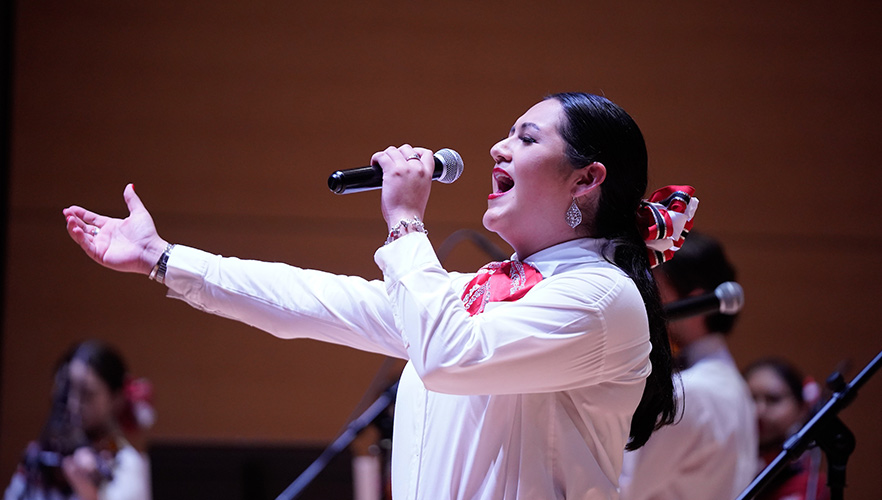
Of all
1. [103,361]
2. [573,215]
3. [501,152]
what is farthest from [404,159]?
[103,361]

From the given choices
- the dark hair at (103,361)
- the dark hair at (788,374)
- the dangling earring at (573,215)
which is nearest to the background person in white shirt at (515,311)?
the dangling earring at (573,215)

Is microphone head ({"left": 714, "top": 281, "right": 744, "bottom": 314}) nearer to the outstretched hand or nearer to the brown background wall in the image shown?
the outstretched hand

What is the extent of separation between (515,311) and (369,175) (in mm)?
301

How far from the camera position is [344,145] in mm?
4176

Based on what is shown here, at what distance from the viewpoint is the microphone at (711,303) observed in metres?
1.75

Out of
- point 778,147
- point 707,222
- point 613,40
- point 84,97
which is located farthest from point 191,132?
point 778,147

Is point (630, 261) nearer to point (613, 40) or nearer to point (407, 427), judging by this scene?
point (407, 427)

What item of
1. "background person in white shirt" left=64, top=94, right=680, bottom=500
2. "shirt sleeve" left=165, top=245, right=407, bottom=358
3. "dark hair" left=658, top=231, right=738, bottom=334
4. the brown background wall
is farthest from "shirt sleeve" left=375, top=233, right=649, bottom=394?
the brown background wall

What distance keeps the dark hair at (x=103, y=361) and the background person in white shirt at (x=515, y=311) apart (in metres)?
2.30

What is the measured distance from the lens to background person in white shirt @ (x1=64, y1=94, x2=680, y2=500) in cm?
119

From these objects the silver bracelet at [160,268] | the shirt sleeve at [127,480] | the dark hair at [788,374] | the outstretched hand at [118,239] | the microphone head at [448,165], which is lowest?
the shirt sleeve at [127,480]

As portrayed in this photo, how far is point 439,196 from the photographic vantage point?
13.9 ft

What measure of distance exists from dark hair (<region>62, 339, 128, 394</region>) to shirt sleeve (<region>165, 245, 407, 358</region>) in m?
2.31

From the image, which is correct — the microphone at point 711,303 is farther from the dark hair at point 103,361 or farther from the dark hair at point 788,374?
the dark hair at point 103,361
